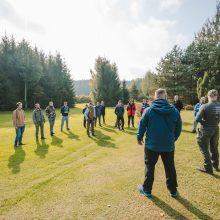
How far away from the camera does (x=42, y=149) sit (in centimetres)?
1137

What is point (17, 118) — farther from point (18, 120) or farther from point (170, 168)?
point (170, 168)

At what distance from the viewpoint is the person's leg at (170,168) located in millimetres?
5117

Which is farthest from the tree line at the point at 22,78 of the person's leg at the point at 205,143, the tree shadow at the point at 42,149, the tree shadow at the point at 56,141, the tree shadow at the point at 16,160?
the person's leg at the point at 205,143

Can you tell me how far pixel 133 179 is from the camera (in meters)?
6.72

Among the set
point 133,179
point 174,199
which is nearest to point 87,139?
point 133,179

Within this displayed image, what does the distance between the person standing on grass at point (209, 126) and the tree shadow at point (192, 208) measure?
1.98 metres

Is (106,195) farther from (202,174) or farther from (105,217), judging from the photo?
(202,174)

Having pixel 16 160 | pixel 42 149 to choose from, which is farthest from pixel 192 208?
pixel 42 149

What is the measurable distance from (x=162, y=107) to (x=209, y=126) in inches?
97.7

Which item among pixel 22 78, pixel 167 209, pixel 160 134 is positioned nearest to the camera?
pixel 167 209

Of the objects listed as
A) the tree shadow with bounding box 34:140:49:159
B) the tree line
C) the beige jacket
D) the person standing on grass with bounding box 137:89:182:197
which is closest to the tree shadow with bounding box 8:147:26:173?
the tree shadow with bounding box 34:140:49:159

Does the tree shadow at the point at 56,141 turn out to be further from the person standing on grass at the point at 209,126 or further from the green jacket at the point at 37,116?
the person standing on grass at the point at 209,126

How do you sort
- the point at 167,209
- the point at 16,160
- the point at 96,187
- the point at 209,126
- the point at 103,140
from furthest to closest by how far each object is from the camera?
the point at 103,140 < the point at 16,160 < the point at 209,126 < the point at 96,187 < the point at 167,209

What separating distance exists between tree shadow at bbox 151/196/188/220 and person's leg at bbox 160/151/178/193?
0.43 metres
